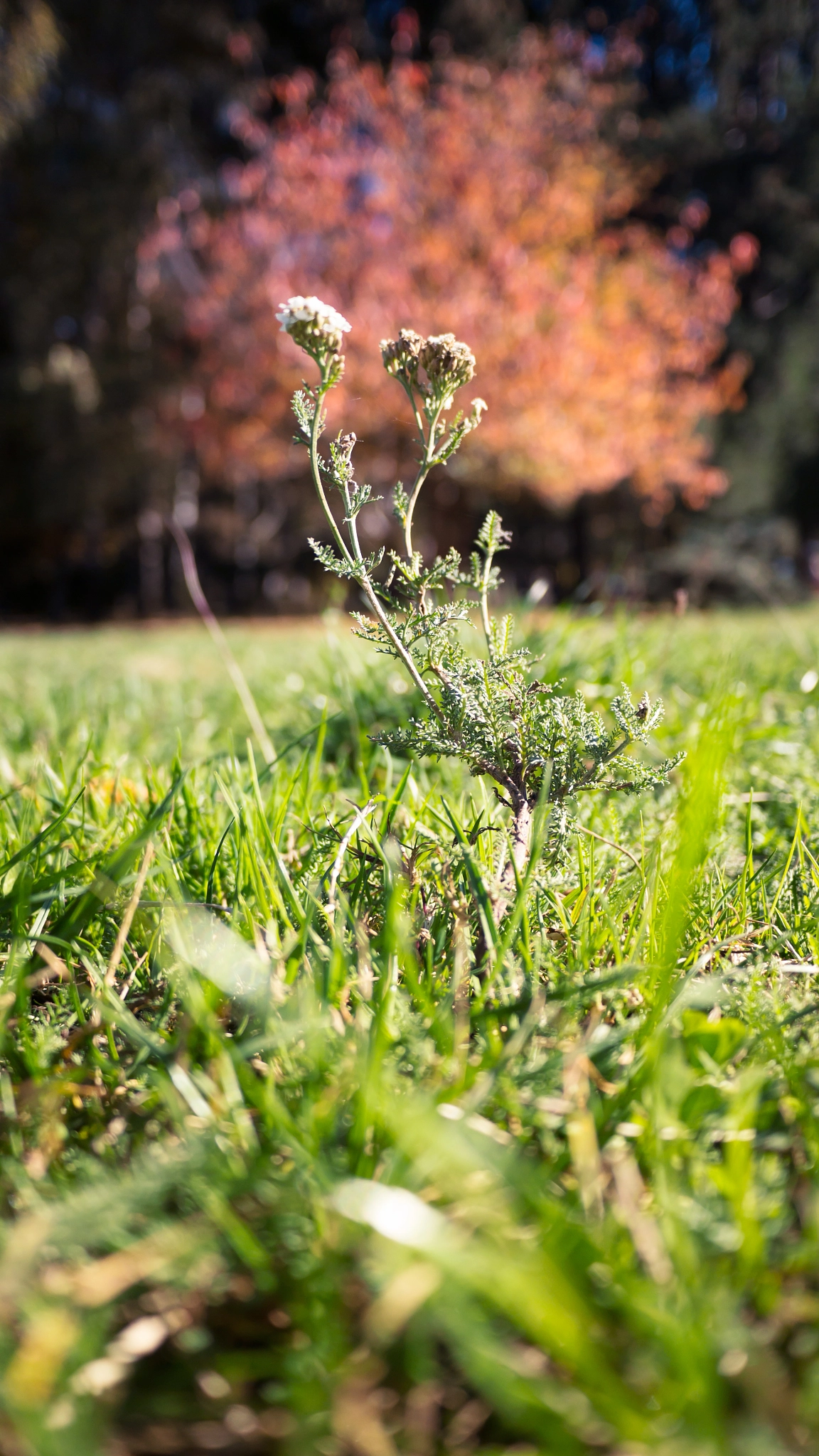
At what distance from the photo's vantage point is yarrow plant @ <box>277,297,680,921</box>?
3.02ft

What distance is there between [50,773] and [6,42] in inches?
461

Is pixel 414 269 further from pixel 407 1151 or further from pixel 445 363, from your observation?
pixel 407 1151

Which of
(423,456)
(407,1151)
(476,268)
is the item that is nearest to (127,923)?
(407,1151)

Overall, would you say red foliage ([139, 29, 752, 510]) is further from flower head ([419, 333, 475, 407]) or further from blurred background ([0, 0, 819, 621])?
flower head ([419, 333, 475, 407])

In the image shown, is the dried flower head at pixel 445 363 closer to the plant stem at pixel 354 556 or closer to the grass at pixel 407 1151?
the plant stem at pixel 354 556

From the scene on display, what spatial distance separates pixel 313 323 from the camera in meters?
0.90

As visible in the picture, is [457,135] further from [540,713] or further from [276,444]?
[540,713]

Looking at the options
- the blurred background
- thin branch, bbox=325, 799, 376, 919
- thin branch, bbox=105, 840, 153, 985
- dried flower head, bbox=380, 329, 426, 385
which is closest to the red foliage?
Result: the blurred background

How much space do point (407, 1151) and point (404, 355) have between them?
805 mm

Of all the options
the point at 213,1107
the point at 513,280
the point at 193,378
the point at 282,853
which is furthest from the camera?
the point at 193,378

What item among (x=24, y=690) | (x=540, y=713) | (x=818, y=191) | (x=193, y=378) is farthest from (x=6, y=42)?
(x=818, y=191)

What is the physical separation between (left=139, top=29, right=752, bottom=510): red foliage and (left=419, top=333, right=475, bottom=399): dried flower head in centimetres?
949

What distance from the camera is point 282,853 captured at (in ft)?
4.32

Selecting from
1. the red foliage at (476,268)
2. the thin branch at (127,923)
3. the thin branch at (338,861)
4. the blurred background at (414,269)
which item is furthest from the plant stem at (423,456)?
the red foliage at (476,268)
